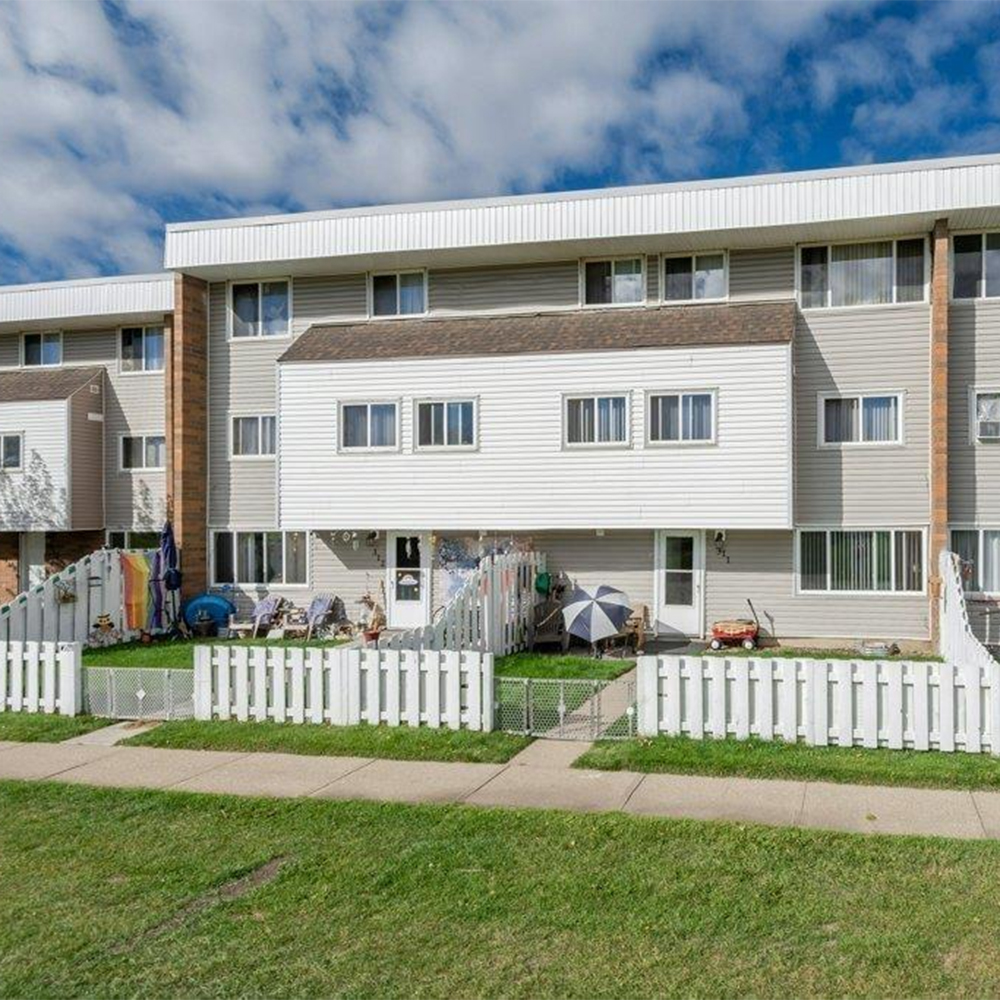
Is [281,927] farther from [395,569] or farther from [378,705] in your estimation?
[395,569]

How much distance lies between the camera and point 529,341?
19.9m

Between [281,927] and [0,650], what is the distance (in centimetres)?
888

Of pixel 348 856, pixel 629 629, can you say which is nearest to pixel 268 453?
pixel 629 629

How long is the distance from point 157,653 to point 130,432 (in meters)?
8.14

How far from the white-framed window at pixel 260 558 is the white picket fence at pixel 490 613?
224 inches

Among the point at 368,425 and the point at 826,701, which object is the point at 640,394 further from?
the point at 826,701

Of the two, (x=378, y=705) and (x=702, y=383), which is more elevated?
(x=702, y=383)

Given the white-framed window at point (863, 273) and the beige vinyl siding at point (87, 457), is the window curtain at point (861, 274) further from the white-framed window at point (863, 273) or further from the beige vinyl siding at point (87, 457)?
the beige vinyl siding at point (87, 457)

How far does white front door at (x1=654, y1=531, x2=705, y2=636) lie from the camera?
1991 cm

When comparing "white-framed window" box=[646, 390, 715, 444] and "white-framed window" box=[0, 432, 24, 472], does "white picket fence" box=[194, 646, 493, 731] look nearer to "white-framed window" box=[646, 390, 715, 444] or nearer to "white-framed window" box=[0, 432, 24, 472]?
"white-framed window" box=[646, 390, 715, 444]

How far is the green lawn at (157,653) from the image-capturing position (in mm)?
17391

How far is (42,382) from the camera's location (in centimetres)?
2489

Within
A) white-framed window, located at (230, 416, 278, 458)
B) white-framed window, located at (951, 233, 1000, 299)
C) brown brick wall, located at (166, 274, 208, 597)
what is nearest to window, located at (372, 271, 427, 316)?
white-framed window, located at (230, 416, 278, 458)

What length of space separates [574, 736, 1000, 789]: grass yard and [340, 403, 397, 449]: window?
1175cm
